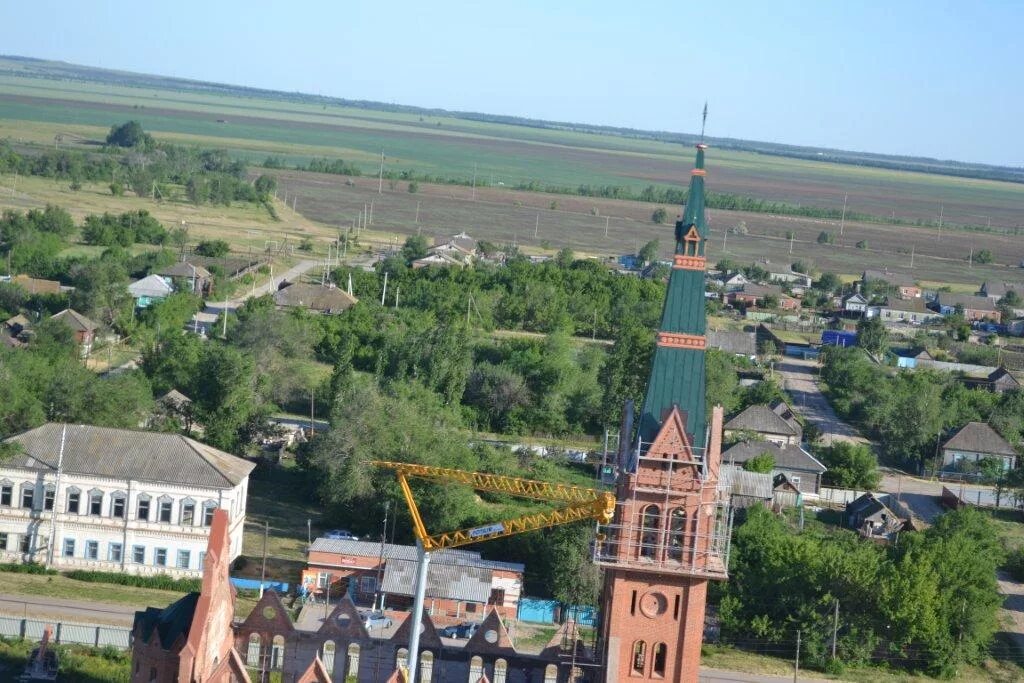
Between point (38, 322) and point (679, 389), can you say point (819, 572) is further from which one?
point (38, 322)

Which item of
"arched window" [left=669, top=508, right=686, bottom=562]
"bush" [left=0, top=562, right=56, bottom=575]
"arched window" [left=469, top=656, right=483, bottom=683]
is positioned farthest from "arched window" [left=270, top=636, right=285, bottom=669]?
"bush" [left=0, top=562, right=56, bottom=575]

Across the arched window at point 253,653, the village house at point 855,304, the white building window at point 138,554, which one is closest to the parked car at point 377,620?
the white building window at point 138,554

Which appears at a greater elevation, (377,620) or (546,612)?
(546,612)

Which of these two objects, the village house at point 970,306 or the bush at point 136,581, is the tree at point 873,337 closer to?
the village house at point 970,306

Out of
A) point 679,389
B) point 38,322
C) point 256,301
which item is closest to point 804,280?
point 256,301

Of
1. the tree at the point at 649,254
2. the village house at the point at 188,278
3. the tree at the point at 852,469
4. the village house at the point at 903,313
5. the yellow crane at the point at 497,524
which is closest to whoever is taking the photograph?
the yellow crane at the point at 497,524

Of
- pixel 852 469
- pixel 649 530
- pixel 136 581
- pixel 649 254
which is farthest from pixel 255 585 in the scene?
pixel 649 254

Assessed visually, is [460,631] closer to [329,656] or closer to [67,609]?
[67,609]
